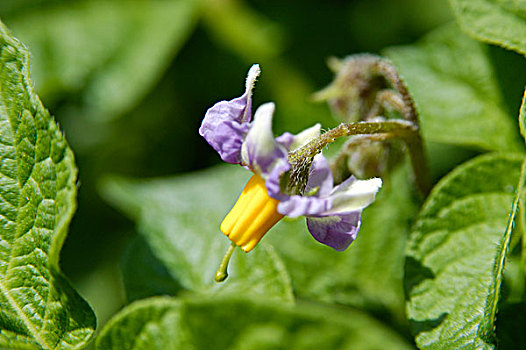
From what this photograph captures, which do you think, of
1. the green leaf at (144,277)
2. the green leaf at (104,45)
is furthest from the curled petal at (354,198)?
the green leaf at (104,45)

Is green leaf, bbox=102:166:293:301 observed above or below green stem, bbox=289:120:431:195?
below

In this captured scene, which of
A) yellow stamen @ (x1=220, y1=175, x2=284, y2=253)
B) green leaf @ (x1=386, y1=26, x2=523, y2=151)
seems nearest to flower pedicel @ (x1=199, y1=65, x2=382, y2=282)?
yellow stamen @ (x1=220, y1=175, x2=284, y2=253)

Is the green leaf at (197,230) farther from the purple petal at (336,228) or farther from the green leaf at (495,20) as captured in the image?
the green leaf at (495,20)

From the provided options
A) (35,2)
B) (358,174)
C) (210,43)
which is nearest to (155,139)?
(210,43)

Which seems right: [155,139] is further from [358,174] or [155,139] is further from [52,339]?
[52,339]

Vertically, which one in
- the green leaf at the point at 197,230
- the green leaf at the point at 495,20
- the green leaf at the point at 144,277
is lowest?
the green leaf at the point at 197,230

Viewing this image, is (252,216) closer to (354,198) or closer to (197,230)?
(354,198)

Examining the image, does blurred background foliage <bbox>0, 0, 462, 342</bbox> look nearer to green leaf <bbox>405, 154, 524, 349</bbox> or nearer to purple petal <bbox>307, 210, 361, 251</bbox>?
green leaf <bbox>405, 154, 524, 349</bbox>
